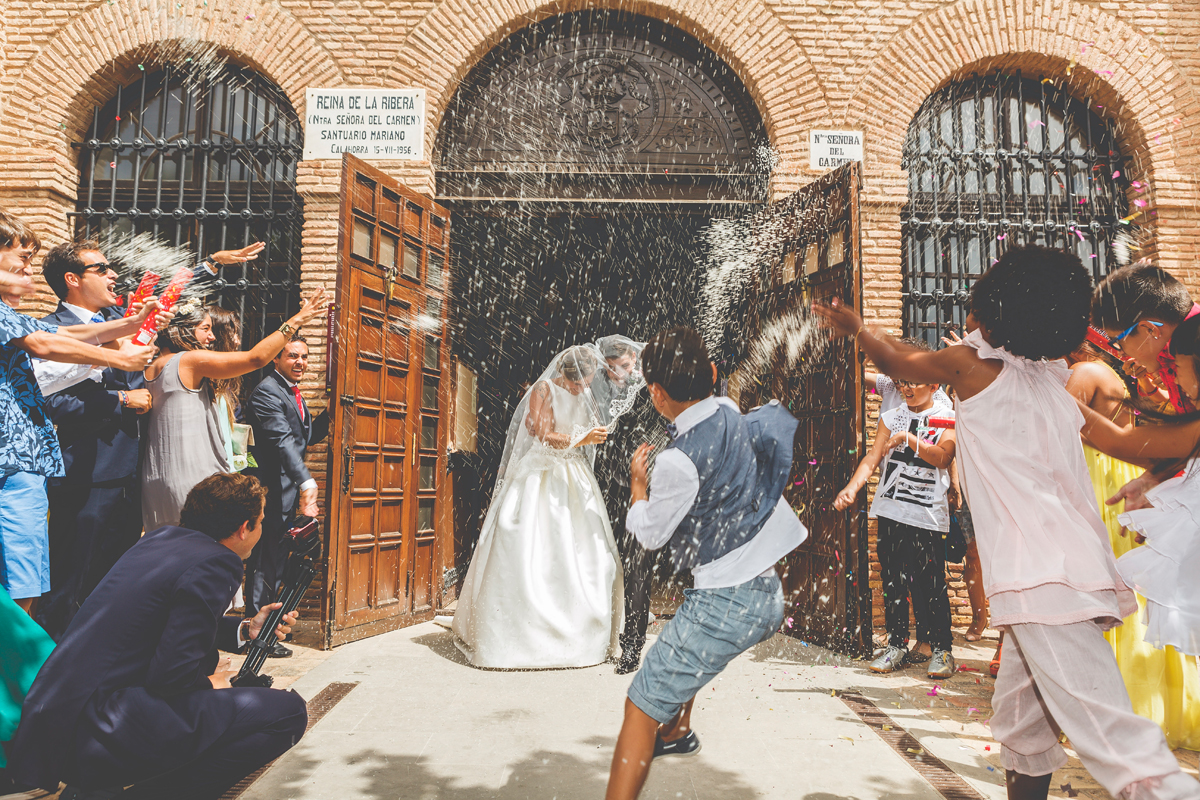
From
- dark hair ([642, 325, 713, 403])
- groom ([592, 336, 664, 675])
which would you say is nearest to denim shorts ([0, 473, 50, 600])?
dark hair ([642, 325, 713, 403])

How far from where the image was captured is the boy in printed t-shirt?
16.0 feet

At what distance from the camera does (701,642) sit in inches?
95.7

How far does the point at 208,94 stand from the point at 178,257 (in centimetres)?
161

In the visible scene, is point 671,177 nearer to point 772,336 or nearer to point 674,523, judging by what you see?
point 772,336

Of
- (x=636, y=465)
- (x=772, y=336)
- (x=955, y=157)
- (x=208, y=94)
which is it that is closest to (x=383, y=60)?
(x=208, y=94)

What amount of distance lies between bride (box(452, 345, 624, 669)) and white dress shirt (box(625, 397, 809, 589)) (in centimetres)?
265

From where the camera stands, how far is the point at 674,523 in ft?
7.84

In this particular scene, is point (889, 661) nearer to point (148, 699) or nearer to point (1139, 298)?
point (1139, 298)

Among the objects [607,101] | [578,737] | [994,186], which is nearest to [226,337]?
[578,737]

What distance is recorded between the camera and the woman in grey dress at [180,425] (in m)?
4.11

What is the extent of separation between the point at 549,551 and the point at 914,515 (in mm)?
2376

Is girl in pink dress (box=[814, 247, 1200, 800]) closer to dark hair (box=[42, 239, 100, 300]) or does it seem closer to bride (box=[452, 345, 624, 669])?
bride (box=[452, 345, 624, 669])

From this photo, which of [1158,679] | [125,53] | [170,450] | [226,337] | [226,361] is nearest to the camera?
[1158,679]

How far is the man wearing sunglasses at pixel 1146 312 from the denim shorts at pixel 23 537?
4100 millimetres
